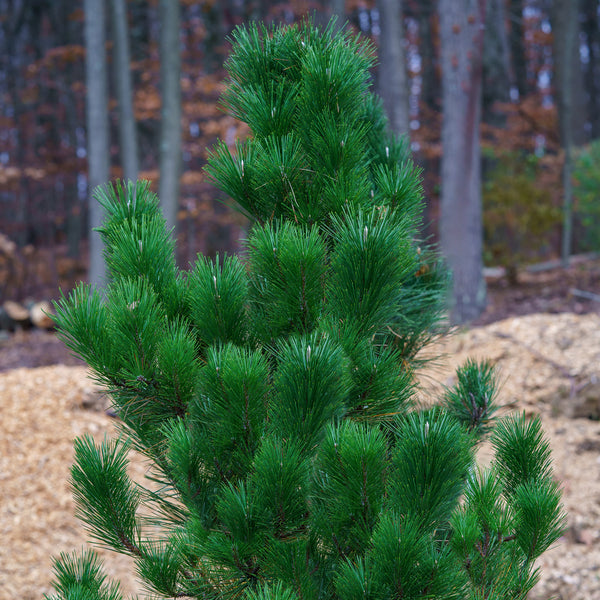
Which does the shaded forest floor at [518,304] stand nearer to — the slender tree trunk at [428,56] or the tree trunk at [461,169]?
the tree trunk at [461,169]

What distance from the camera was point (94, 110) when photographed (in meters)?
9.77

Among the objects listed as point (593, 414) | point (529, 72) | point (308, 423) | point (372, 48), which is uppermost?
point (529, 72)

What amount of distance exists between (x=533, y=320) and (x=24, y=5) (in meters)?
19.7

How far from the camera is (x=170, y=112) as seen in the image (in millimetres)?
9766

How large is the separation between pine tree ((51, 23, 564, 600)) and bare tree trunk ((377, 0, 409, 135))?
7.19m

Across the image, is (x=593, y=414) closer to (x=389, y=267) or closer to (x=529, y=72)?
(x=389, y=267)

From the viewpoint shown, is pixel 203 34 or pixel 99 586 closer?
pixel 99 586

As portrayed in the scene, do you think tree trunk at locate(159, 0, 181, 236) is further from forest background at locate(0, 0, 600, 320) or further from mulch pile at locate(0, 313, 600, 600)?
mulch pile at locate(0, 313, 600, 600)

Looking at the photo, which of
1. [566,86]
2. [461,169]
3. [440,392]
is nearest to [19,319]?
[461,169]

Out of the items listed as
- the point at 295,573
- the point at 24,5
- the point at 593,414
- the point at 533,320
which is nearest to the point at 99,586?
the point at 295,573

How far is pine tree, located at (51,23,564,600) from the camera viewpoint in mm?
1568

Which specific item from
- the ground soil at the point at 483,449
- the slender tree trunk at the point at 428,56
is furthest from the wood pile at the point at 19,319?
the slender tree trunk at the point at 428,56

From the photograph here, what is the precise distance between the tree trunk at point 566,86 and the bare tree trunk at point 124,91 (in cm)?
796

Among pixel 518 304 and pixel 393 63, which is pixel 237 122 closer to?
pixel 393 63
